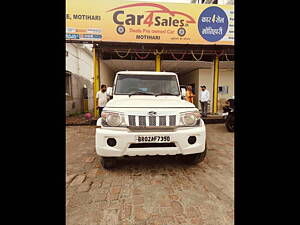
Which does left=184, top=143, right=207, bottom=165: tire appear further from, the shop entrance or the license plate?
the shop entrance

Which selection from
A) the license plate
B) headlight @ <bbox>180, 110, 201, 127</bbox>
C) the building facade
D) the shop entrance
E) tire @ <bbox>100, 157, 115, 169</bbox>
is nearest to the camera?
the license plate

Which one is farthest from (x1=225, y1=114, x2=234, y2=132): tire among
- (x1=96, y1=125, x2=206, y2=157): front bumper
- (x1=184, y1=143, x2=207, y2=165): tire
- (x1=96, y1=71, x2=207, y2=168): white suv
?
(x1=96, y1=125, x2=206, y2=157): front bumper

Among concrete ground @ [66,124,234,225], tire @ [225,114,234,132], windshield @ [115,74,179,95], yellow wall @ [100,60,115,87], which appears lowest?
concrete ground @ [66,124,234,225]

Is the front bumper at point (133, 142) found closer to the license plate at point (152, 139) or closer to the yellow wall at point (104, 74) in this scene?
the license plate at point (152, 139)

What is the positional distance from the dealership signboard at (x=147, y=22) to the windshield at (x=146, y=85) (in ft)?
13.9

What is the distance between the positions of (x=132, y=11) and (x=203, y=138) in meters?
6.67

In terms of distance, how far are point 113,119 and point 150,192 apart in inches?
46.2

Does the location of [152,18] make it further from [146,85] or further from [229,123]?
[229,123]

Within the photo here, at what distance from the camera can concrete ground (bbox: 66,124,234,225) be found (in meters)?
1.67

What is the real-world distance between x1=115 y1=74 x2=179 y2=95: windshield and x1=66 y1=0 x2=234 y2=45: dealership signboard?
4.22 meters
